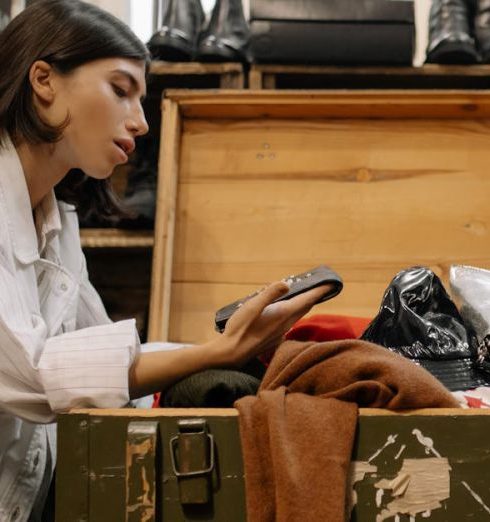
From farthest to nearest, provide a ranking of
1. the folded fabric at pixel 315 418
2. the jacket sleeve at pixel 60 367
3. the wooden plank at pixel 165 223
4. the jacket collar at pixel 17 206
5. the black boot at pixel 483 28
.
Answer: the black boot at pixel 483 28, the wooden plank at pixel 165 223, the jacket collar at pixel 17 206, the jacket sleeve at pixel 60 367, the folded fabric at pixel 315 418

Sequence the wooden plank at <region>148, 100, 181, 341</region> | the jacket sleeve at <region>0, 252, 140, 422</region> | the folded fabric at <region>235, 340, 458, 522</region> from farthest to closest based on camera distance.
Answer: the wooden plank at <region>148, 100, 181, 341</region> → the jacket sleeve at <region>0, 252, 140, 422</region> → the folded fabric at <region>235, 340, 458, 522</region>

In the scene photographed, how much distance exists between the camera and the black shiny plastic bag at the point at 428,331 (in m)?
0.82

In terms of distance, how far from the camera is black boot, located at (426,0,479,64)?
4.54ft

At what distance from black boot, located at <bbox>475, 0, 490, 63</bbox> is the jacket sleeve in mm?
976

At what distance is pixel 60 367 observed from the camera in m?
0.74

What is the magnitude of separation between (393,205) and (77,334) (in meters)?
0.80

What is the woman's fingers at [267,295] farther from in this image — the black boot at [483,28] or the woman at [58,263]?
the black boot at [483,28]

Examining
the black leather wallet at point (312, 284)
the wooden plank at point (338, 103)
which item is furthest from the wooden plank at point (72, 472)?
the wooden plank at point (338, 103)

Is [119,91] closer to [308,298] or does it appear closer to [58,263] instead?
[58,263]

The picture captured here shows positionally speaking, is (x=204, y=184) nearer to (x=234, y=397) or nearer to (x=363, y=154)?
(x=363, y=154)

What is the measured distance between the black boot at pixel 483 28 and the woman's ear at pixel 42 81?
85cm

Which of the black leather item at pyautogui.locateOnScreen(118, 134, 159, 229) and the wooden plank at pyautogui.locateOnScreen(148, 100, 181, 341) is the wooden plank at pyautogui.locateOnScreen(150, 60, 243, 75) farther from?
the black leather item at pyautogui.locateOnScreen(118, 134, 159, 229)

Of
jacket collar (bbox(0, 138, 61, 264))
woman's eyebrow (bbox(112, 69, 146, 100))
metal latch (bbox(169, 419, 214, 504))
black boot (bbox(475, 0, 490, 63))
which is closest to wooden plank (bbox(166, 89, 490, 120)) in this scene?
black boot (bbox(475, 0, 490, 63))

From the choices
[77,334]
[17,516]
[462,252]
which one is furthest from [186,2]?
[17,516]
